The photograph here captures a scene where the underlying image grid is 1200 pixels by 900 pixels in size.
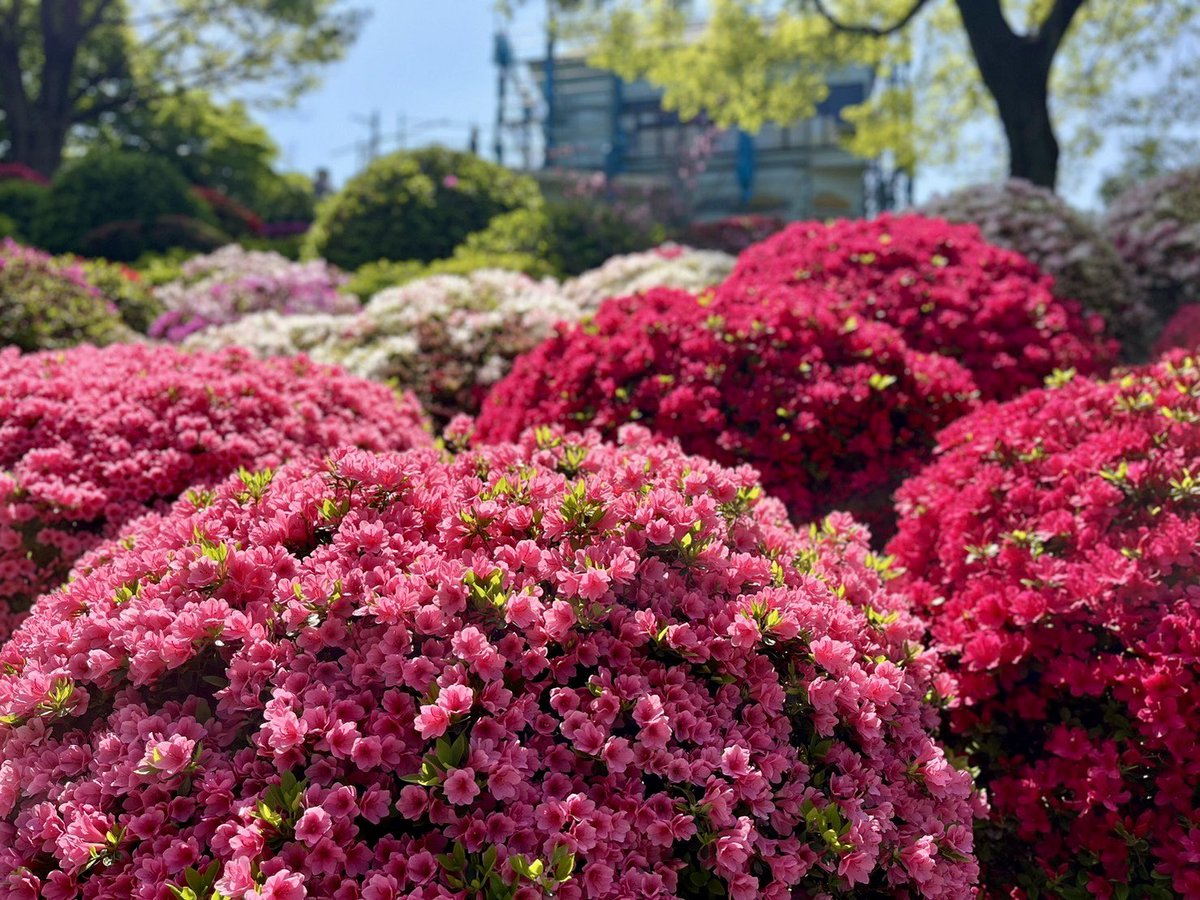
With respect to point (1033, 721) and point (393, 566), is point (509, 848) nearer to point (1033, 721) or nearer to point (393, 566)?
point (393, 566)

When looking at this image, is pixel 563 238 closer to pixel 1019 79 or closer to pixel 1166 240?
pixel 1019 79

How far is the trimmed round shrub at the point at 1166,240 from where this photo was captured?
920 centimetres

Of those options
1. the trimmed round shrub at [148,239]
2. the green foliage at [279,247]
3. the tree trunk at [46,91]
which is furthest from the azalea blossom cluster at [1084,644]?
the tree trunk at [46,91]

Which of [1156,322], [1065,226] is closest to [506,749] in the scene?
[1065,226]

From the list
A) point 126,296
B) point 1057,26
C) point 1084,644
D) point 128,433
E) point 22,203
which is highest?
point 1057,26

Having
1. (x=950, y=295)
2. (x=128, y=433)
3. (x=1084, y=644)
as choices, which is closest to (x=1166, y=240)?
(x=950, y=295)

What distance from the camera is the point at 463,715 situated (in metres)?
1.98

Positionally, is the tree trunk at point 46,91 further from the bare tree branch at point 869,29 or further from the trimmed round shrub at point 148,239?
the bare tree branch at point 869,29

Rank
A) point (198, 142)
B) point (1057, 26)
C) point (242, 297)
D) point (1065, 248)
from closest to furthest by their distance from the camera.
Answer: point (1065, 248) < point (242, 297) < point (1057, 26) < point (198, 142)

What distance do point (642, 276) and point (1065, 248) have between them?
3757mm

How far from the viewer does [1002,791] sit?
2.83 meters

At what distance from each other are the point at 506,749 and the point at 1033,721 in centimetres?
185

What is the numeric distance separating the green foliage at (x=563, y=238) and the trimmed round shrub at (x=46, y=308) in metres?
5.80

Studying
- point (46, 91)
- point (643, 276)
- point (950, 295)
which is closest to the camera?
point (950, 295)
